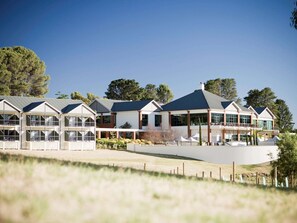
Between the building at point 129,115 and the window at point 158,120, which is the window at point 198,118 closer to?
the building at point 129,115

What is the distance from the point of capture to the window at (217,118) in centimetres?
7175

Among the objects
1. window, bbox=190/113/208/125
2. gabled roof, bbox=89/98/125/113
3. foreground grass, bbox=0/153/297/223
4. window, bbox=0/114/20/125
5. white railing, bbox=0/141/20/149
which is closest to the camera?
foreground grass, bbox=0/153/297/223

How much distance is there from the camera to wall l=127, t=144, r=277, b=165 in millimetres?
54500

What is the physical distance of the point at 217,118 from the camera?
72688 mm

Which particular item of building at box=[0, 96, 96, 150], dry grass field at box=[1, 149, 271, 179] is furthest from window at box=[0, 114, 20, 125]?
dry grass field at box=[1, 149, 271, 179]

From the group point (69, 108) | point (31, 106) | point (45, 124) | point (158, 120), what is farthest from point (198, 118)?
point (31, 106)

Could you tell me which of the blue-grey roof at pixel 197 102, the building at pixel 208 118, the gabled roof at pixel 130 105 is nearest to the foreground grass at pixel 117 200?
the building at pixel 208 118

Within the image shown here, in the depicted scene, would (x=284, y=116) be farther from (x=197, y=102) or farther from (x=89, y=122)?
(x=89, y=122)

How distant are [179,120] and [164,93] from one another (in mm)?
50425

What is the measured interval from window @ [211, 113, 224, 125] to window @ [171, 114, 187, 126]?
4.78 m

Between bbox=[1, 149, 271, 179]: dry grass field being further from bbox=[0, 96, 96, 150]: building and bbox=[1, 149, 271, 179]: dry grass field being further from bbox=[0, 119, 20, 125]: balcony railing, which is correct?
bbox=[0, 119, 20, 125]: balcony railing

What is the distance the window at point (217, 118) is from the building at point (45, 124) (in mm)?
19169

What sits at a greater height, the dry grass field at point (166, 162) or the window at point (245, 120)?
the window at point (245, 120)

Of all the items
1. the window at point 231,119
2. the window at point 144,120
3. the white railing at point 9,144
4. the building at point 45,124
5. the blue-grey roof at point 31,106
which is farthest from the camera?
the window at point 144,120
